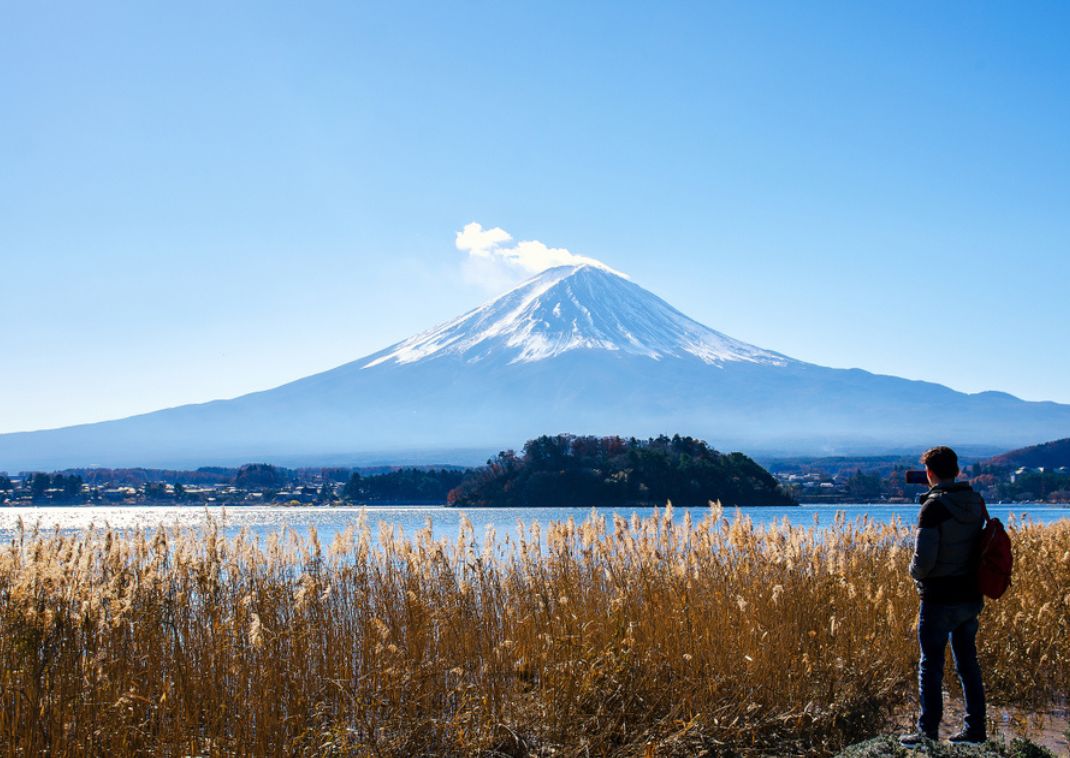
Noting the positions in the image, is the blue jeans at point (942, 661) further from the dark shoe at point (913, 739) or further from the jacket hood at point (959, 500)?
the jacket hood at point (959, 500)

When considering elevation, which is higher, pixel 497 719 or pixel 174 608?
pixel 174 608

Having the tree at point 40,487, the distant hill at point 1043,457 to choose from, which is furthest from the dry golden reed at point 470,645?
the tree at point 40,487

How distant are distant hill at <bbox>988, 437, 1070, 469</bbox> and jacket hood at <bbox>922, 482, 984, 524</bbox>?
65.4 meters

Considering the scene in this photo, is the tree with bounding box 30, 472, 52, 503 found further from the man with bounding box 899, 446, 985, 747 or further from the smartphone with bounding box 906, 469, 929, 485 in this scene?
the man with bounding box 899, 446, 985, 747

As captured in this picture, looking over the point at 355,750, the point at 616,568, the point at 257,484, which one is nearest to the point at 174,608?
the point at 355,750

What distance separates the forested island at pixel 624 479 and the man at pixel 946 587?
4605 cm

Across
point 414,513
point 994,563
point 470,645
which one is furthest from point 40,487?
point 994,563

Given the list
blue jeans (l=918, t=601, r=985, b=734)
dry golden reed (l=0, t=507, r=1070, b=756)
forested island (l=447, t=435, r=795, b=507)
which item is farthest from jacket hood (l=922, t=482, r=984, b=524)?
forested island (l=447, t=435, r=795, b=507)

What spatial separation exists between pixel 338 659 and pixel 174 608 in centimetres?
98

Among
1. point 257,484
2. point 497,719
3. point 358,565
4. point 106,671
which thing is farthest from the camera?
point 257,484

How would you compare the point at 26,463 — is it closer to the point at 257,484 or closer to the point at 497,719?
the point at 257,484

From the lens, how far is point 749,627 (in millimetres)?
6266

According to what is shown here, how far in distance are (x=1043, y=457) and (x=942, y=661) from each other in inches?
2702

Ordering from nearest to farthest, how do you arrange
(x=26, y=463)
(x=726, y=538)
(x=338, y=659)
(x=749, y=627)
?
(x=338, y=659), (x=749, y=627), (x=726, y=538), (x=26, y=463)
